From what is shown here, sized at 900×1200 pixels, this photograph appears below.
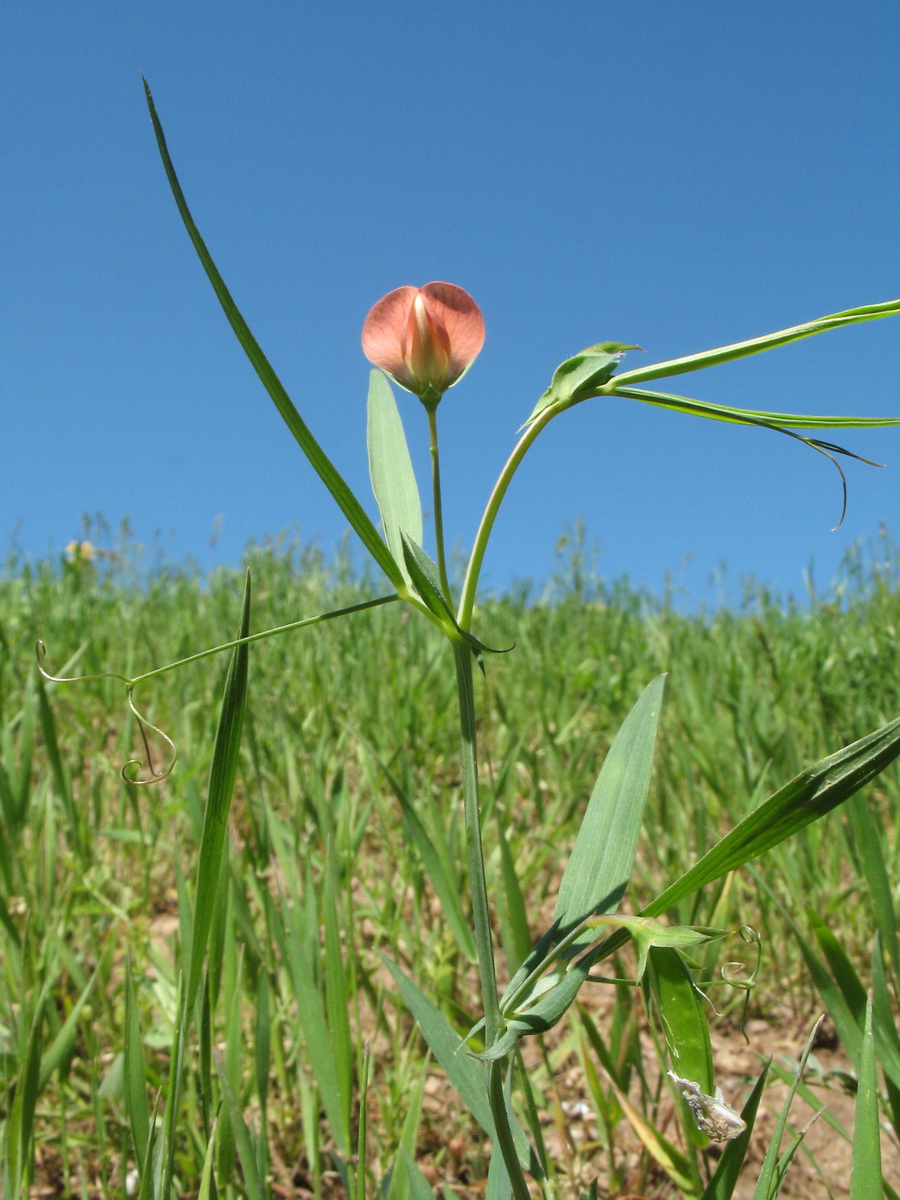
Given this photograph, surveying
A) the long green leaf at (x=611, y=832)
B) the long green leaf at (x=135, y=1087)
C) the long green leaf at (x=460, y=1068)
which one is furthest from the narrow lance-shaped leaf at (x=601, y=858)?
the long green leaf at (x=135, y=1087)

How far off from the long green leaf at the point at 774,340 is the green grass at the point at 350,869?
0.47 m

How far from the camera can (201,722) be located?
216 cm

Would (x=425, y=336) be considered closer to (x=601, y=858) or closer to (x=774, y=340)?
(x=774, y=340)

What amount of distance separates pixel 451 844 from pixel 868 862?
842 millimetres

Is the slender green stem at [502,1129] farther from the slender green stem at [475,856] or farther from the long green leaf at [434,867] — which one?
the long green leaf at [434,867]

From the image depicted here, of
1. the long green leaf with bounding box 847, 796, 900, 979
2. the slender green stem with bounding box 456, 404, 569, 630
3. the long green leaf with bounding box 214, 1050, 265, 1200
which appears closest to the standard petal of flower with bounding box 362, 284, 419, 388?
the slender green stem with bounding box 456, 404, 569, 630

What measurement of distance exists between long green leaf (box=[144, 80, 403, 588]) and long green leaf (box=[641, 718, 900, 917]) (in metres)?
0.26

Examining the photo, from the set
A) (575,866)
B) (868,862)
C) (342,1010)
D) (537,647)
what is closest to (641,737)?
(575,866)

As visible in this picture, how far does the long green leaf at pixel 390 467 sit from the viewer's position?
2.04ft

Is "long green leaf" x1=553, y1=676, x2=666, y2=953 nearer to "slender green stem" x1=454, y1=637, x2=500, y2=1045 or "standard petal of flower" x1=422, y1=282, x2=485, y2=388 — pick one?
"slender green stem" x1=454, y1=637, x2=500, y2=1045

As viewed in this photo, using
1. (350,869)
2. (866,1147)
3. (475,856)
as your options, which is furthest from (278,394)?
(350,869)

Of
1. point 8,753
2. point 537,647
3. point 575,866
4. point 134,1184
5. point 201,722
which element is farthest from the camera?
point 537,647

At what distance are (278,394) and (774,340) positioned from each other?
30 cm

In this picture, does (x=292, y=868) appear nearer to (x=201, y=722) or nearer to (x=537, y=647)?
(x=201, y=722)
